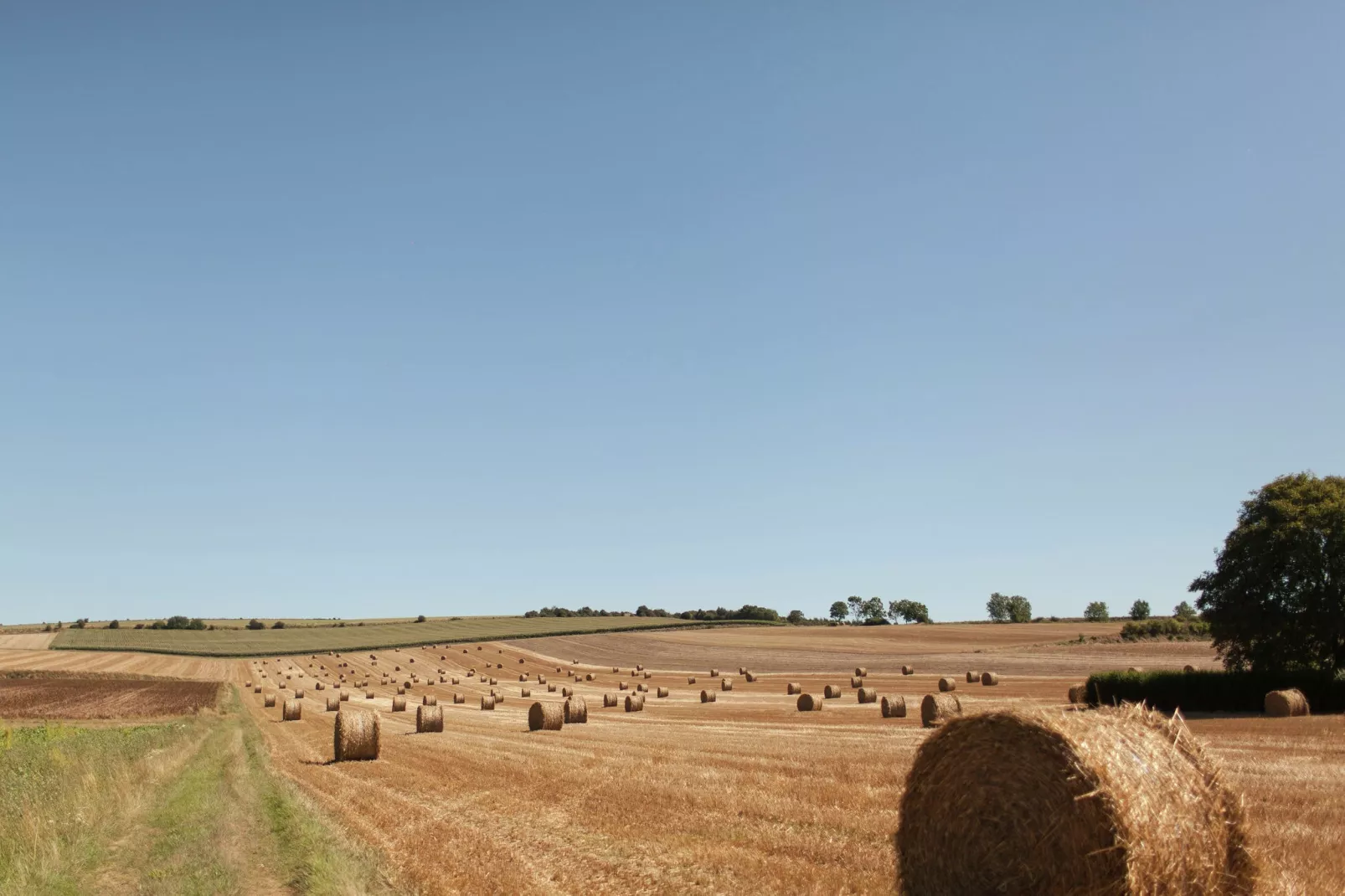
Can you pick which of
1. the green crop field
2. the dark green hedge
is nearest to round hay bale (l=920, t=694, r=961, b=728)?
the dark green hedge

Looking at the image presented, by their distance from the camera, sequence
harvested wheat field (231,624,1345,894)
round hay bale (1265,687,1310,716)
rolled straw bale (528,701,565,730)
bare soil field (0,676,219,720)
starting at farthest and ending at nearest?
bare soil field (0,676,219,720)
rolled straw bale (528,701,565,730)
round hay bale (1265,687,1310,716)
harvested wheat field (231,624,1345,894)

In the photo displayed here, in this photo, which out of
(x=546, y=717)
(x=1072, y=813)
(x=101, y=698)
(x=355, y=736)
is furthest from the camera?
(x=101, y=698)

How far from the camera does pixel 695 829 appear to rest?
40.3 feet

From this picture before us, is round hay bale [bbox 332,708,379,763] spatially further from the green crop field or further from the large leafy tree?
the green crop field

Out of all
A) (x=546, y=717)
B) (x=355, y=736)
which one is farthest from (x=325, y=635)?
(x=355, y=736)

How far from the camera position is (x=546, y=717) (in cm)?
3100

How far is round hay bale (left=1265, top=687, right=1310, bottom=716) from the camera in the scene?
1098 inches

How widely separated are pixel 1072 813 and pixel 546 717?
80.8ft

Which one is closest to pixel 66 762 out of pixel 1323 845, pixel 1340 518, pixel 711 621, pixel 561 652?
pixel 1323 845

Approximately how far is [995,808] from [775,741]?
14072mm

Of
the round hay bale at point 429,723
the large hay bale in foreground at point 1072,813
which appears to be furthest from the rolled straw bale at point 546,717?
the large hay bale in foreground at point 1072,813

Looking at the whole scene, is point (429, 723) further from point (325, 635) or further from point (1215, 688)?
point (325, 635)

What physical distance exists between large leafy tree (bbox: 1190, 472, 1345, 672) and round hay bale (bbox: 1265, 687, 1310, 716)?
4.62 metres

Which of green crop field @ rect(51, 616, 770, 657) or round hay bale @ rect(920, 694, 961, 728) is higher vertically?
round hay bale @ rect(920, 694, 961, 728)
